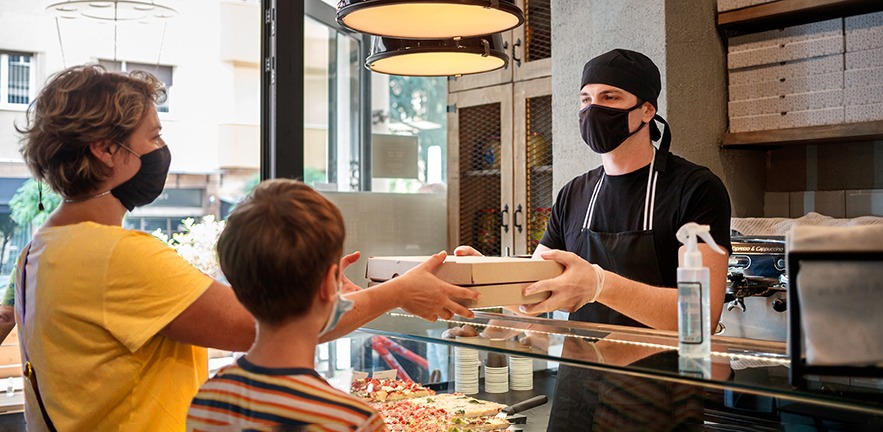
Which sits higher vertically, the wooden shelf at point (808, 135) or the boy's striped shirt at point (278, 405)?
the wooden shelf at point (808, 135)

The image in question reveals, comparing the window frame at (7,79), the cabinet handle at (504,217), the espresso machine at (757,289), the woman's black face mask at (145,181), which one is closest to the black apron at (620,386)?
the woman's black face mask at (145,181)

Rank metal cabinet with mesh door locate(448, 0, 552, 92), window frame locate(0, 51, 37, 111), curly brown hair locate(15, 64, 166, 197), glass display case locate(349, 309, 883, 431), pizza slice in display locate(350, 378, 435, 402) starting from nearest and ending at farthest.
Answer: glass display case locate(349, 309, 883, 431)
curly brown hair locate(15, 64, 166, 197)
pizza slice in display locate(350, 378, 435, 402)
window frame locate(0, 51, 37, 111)
metal cabinet with mesh door locate(448, 0, 552, 92)

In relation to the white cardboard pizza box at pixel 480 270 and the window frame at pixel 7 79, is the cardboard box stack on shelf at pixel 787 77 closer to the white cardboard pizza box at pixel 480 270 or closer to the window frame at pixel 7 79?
the white cardboard pizza box at pixel 480 270

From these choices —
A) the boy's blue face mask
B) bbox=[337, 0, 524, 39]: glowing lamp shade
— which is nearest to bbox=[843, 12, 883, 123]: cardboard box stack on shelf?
bbox=[337, 0, 524, 39]: glowing lamp shade

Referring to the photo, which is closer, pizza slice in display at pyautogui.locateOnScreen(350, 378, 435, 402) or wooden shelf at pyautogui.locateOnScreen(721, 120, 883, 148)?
pizza slice in display at pyautogui.locateOnScreen(350, 378, 435, 402)

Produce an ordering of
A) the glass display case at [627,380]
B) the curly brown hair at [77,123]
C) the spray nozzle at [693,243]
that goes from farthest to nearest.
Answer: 1. the curly brown hair at [77,123]
2. the spray nozzle at [693,243]
3. the glass display case at [627,380]

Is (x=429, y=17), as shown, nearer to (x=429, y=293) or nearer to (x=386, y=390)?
(x=429, y=293)

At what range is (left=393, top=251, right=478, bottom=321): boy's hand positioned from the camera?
164cm

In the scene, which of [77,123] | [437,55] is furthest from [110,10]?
[77,123]

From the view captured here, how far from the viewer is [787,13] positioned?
3428 millimetres

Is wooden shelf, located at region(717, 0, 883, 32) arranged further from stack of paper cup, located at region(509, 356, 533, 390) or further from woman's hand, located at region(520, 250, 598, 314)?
stack of paper cup, located at region(509, 356, 533, 390)

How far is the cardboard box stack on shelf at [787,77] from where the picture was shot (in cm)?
332

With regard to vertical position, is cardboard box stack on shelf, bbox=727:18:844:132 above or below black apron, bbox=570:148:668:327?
above

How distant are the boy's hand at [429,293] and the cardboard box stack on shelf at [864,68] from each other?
2310 mm
